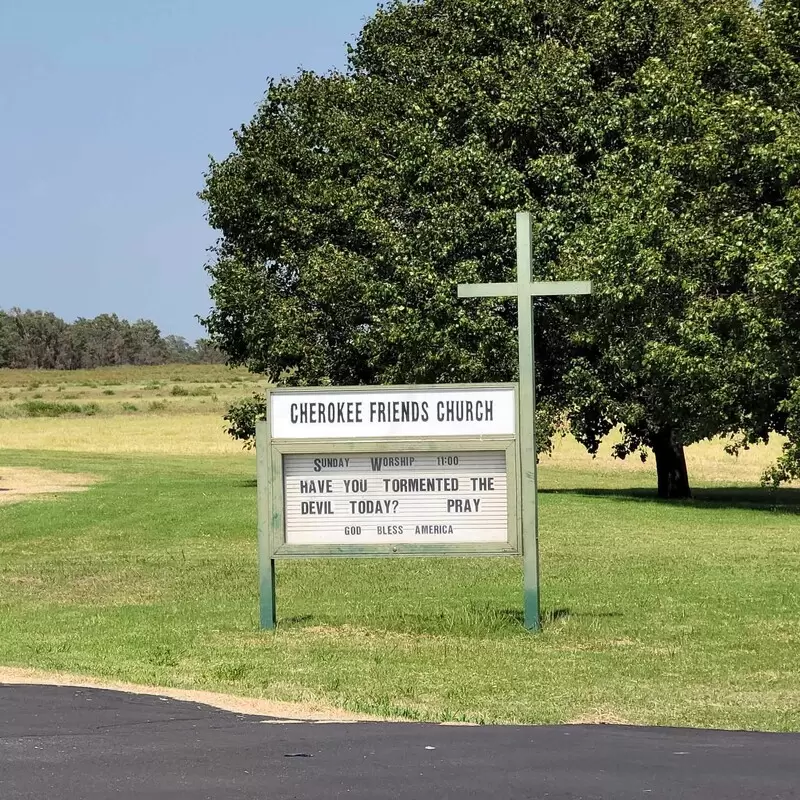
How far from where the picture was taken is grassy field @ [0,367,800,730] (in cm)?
1066

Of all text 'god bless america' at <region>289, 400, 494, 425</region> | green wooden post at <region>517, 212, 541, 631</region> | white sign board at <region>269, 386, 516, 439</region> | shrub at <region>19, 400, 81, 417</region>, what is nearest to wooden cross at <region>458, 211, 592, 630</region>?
green wooden post at <region>517, 212, 541, 631</region>

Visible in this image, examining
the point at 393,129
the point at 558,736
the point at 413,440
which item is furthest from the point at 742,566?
the point at 393,129

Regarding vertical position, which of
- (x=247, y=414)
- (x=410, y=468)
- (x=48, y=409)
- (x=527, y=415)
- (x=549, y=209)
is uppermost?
(x=549, y=209)

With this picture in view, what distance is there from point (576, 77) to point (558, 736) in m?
27.7

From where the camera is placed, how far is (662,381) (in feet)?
104

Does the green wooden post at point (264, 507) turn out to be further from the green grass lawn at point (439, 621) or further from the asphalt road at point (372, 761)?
the asphalt road at point (372, 761)

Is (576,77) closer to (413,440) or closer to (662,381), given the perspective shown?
(662,381)

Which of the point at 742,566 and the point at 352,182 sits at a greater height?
the point at 352,182

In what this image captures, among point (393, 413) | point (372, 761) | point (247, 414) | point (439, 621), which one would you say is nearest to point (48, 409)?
point (247, 414)

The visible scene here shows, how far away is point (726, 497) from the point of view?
38.9 m

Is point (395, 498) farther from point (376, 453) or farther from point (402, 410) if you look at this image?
point (402, 410)

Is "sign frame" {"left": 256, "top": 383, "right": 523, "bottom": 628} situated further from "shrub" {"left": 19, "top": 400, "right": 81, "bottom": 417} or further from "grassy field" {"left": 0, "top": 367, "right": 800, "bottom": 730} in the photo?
"shrub" {"left": 19, "top": 400, "right": 81, "bottom": 417}

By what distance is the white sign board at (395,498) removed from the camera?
13664 millimetres

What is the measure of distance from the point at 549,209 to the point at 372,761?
27.8 metres
